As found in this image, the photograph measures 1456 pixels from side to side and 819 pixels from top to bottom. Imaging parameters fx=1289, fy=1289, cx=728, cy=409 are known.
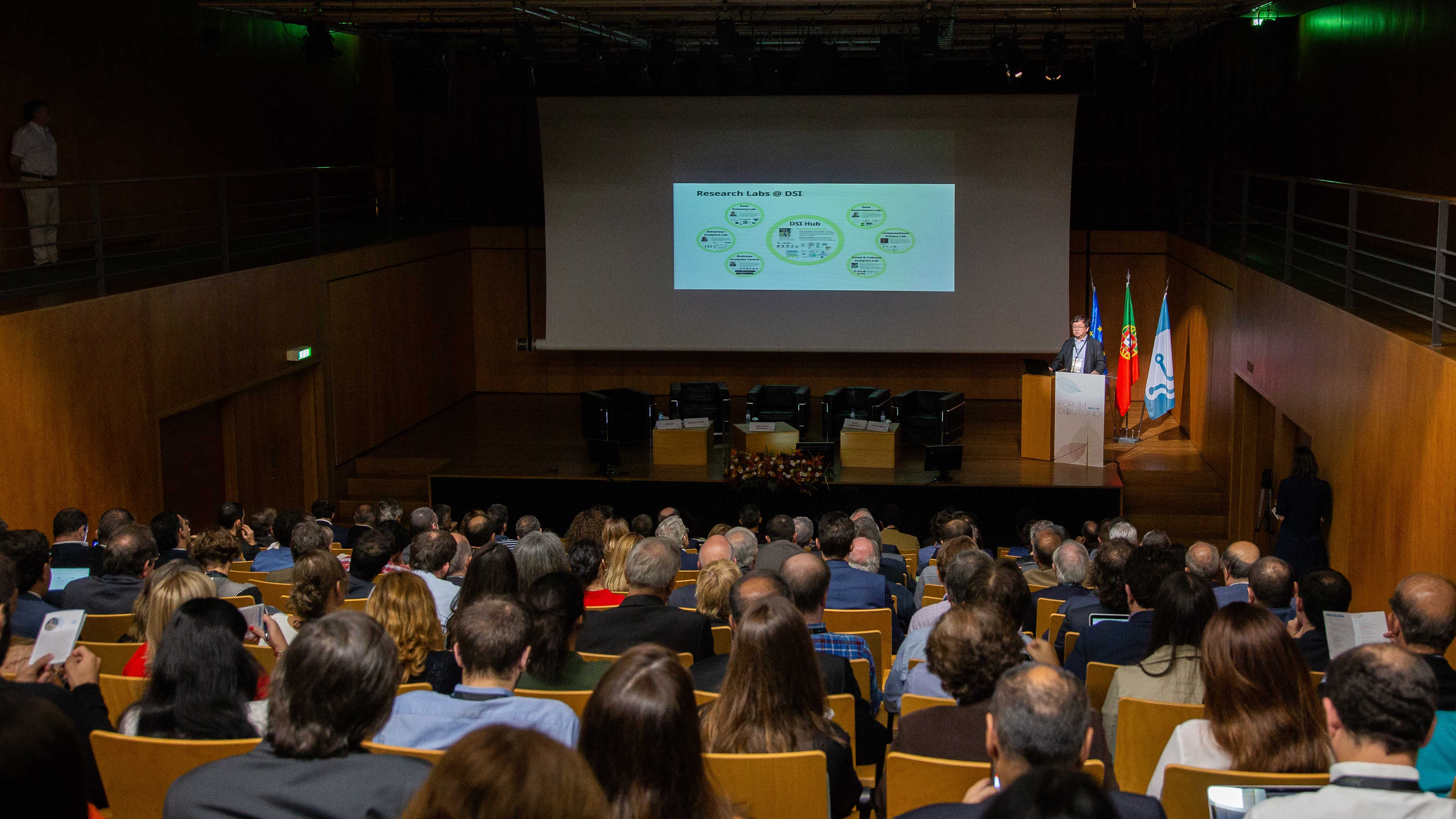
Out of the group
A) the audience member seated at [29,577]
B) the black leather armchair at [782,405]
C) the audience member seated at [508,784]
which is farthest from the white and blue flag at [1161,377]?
the audience member seated at [508,784]

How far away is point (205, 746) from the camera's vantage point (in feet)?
9.50

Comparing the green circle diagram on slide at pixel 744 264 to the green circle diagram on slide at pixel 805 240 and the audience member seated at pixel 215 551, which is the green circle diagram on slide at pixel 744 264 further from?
the audience member seated at pixel 215 551

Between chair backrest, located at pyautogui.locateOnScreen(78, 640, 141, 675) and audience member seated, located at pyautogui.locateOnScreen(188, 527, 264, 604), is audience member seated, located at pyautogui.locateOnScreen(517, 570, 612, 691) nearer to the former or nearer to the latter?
chair backrest, located at pyautogui.locateOnScreen(78, 640, 141, 675)

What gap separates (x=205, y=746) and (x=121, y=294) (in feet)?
22.3

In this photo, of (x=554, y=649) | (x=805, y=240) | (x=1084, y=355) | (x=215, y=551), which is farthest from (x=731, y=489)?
(x=554, y=649)

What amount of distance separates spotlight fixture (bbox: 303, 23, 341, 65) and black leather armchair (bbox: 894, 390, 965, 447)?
21.5 ft

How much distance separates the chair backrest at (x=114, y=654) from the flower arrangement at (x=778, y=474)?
731 centimetres

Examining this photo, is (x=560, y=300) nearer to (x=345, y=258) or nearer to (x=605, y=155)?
(x=605, y=155)

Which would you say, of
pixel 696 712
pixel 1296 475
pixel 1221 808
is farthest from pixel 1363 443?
pixel 696 712

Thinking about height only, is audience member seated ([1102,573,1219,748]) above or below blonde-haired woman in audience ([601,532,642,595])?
above

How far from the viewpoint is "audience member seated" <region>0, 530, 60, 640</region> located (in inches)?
180

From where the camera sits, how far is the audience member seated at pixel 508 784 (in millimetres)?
1696

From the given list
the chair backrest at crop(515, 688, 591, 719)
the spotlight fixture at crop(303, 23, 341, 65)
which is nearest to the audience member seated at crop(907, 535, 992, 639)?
the chair backrest at crop(515, 688, 591, 719)

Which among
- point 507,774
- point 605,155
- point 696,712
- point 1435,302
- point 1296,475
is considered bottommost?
point 1296,475
